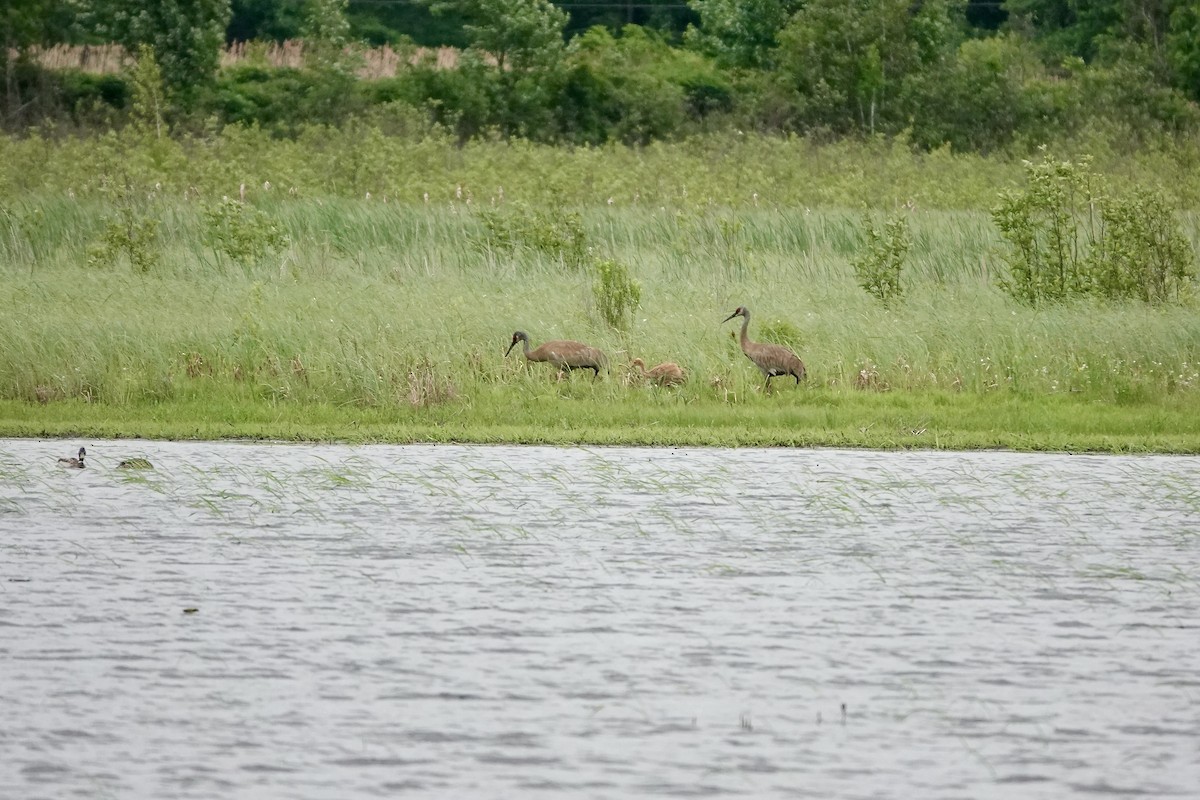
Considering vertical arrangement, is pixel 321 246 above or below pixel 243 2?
below

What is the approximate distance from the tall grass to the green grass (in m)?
0.03

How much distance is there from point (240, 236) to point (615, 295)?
16.7 feet

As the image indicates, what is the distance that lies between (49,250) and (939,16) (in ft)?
86.2

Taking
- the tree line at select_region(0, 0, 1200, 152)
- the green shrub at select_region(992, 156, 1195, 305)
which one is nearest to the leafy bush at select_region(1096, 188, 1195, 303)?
the green shrub at select_region(992, 156, 1195, 305)

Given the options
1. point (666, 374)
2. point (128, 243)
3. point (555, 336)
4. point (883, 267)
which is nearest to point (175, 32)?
point (128, 243)

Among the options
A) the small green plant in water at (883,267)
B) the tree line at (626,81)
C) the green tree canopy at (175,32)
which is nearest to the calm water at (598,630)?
the small green plant in water at (883,267)

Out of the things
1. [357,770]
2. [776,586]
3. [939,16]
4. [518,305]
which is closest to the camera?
[357,770]

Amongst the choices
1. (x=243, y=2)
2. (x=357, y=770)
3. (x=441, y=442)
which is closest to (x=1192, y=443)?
(x=441, y=442)

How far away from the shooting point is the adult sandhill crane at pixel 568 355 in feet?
49.2

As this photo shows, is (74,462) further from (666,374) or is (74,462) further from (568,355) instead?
(666,374)

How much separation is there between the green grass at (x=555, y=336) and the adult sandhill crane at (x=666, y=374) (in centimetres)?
10

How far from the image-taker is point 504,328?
1634 centimetres

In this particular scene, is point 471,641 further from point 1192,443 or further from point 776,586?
point 1192,443

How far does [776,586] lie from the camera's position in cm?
905
